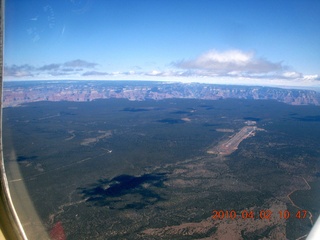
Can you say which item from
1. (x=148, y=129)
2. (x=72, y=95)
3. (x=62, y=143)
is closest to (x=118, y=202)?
(x=62, y=143)

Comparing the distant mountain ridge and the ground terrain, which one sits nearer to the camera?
the ground terrain

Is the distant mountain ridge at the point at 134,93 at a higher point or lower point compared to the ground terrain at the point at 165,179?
higher

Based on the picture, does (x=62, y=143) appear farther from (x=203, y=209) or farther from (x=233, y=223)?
(x=233, y=223)

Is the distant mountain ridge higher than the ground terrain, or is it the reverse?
the distant mountain ridge

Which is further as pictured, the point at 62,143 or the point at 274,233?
the point at 62,143

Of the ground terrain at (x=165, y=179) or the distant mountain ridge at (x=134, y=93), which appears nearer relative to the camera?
the ground terrain at (x=165, y=179)

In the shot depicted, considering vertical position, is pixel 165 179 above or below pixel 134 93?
below

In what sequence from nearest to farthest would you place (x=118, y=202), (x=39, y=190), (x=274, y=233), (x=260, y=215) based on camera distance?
(x=274, y=233) < (x=260, y=215) < (x=118, y=202) < (x=39, y=190)

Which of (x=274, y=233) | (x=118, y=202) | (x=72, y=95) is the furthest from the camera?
(x=72, y=95)
